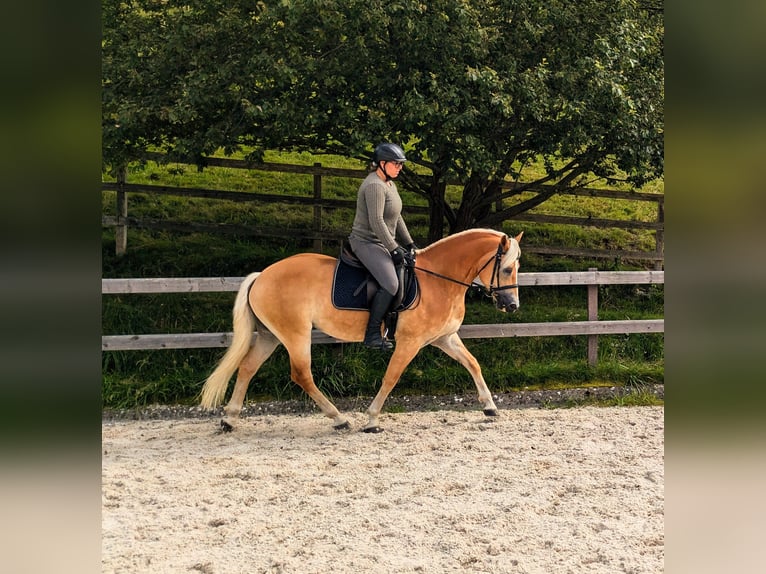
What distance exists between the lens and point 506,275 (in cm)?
510

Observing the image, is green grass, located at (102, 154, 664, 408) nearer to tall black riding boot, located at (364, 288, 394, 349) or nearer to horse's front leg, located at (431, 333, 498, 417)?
horse's front leg, located at (431, 333, 498, 417)

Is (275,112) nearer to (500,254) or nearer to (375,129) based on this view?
(375,129)

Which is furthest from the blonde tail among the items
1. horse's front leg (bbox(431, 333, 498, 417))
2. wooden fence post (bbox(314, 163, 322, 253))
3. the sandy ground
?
wooden fence post (bbox(314, 163, 322, 253))

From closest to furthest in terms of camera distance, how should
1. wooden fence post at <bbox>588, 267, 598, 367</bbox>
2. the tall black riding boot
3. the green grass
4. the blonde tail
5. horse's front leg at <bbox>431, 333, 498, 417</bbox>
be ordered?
the blonde tail → the tall black riding boot → horse's front leg at <bbox>431, 333, 498, 417</bbox> → the green grass → wooden fence post at <bbox>588, 267, 598, 367</bbox>

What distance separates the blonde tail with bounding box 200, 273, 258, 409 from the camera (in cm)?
487

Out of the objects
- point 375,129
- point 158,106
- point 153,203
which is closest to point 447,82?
point 375,129

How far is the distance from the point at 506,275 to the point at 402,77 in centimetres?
199

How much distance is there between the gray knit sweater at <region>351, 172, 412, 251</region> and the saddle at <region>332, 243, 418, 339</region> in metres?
0.19

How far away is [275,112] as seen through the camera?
568cm

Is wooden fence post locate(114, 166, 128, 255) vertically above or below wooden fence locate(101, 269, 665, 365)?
above

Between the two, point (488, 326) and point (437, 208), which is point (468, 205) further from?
point (488, 326)

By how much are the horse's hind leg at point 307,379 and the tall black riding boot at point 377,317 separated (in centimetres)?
47

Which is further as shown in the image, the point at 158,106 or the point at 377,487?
the point at 158,106
